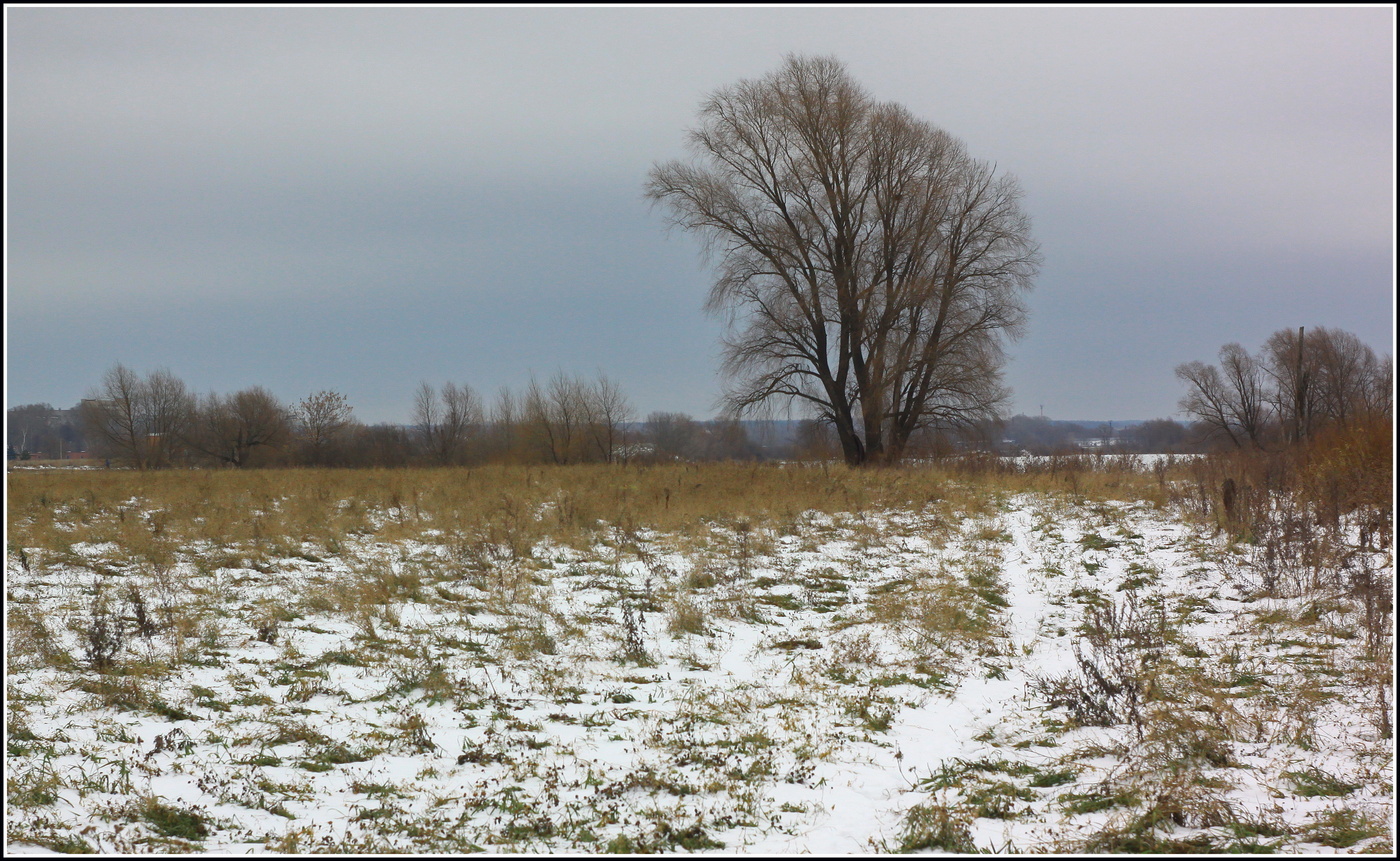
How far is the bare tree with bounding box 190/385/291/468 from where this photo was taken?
44094 mm

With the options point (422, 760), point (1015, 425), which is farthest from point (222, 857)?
point (1015, 425)

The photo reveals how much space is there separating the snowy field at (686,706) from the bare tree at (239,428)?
3763cm

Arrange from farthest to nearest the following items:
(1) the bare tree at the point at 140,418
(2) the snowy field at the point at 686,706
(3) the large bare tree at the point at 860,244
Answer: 1. (1) the bare tree at the point at 140,418
2. (3) the large bare tree at the point at 860,244
3. (2) the snowy field at the point at 686,706

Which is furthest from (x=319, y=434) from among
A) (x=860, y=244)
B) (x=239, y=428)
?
(x=860, y=244)

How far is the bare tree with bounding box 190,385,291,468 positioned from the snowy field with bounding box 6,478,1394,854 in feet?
123

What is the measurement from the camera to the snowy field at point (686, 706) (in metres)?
4.39

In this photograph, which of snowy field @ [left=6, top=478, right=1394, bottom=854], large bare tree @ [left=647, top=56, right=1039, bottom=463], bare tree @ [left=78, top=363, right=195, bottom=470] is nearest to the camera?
snowy field @ [left=6, top=478, right=1394, bottom=854]

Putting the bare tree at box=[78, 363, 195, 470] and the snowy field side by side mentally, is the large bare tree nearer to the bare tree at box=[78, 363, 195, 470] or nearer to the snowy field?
the snowy field

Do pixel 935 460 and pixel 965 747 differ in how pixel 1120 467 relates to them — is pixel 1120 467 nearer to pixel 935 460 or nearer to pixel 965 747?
pixel 935 460

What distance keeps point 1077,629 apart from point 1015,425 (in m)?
20.7

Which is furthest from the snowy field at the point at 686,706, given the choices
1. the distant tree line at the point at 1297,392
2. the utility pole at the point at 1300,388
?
the utility pole at the point at 1300,388

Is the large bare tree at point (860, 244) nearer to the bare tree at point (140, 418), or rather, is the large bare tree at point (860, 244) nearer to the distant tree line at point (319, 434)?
the distant tree line at point (319, 434)

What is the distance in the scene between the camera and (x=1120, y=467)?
1997 cm

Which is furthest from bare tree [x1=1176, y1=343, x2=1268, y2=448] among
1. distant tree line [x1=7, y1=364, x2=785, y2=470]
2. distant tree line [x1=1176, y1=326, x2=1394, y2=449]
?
distant tree line [x1=7, y1=364, x2=785, y2=470]
